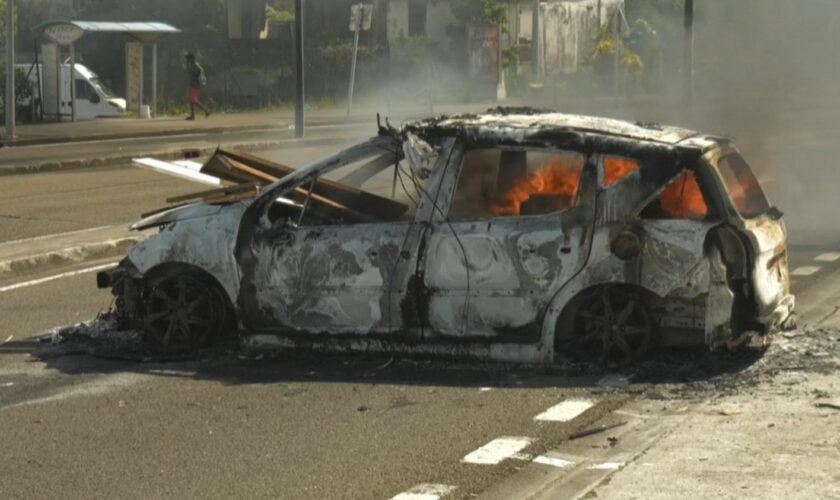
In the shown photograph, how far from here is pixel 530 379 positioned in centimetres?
915

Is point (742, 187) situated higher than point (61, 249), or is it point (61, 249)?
point (742, 187)

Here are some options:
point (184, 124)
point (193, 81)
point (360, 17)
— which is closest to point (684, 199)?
point (184, 124)

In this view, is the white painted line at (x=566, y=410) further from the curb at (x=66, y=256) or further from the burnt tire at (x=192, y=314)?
the curb at (x=66, y=256)

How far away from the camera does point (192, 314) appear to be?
9.98 metres

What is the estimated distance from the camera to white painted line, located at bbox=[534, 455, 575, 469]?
7.22 m

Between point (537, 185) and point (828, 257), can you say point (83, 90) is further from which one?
point (537, 185)

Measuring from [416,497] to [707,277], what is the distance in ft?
10.1

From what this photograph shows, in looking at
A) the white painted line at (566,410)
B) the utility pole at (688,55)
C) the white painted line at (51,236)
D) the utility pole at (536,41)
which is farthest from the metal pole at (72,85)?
the white painted line at (566,410)

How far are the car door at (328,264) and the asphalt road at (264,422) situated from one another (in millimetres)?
290

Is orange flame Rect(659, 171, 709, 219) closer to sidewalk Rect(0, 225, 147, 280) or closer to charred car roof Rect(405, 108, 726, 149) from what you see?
charred car roof Rect(405, 108, 726, 149)

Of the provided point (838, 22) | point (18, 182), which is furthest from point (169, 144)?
point (838, 22)

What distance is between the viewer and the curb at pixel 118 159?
25828 millimetres

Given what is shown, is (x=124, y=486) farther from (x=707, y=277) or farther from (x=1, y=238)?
(x=1, y=238)

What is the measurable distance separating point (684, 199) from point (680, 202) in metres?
0.03
